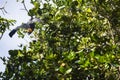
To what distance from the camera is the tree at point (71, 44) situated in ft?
16.5

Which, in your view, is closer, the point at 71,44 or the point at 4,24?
the point at 71,44

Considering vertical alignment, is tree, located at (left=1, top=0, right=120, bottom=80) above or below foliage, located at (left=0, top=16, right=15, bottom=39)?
below

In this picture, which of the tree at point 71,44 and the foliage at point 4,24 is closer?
the tree at point 71,44

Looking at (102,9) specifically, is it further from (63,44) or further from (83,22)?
(63,44)

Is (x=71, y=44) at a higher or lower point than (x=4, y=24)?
lower

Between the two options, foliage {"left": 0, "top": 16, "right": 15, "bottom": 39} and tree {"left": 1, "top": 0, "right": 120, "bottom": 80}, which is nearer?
tree {"left": 1, "top": 0, "right": 120, "bottom": 80}

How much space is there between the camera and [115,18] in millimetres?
6355

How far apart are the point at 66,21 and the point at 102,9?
2.46m

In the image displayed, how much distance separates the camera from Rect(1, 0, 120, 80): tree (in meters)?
5.02

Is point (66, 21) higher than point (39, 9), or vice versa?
point (39, 9)

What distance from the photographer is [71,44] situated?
7438 mm

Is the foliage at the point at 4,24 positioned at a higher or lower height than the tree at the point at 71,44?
higher

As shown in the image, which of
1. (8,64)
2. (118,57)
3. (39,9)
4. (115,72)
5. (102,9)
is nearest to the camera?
(118,57)

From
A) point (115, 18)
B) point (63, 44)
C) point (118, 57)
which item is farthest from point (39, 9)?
point (118, 57)
